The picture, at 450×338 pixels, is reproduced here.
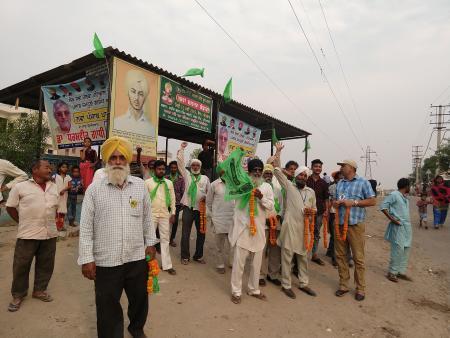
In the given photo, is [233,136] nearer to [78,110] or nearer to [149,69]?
[149,69]

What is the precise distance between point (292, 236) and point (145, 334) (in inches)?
89.8

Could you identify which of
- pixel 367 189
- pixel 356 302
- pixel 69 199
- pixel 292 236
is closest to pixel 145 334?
pixel 292 236

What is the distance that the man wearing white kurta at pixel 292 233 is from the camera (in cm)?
431

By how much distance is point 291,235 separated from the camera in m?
4.35

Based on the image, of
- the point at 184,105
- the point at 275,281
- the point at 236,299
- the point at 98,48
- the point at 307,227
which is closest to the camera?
the point at 236,299

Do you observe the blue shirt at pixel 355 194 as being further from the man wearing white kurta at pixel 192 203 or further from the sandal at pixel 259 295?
the man wearing white kurta at pixel 192 203

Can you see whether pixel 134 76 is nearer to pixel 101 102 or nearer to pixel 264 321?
pixel 101 102

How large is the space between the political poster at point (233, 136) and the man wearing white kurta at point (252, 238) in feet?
19.8

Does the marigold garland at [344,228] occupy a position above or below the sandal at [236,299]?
above

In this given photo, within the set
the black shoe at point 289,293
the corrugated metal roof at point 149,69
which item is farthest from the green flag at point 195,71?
the black shoe at point 289,293

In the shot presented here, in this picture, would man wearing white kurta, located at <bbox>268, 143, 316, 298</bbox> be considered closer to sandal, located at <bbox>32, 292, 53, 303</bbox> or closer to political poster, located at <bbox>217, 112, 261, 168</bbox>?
sandal, located at <bbox>32, 292, 53, 303</bbox>

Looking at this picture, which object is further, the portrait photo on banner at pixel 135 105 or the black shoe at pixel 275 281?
the portrait photo on banner at pixel 135 105

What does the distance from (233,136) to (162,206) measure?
7.13 metres

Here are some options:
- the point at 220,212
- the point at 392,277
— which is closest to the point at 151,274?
the point at 220,212
